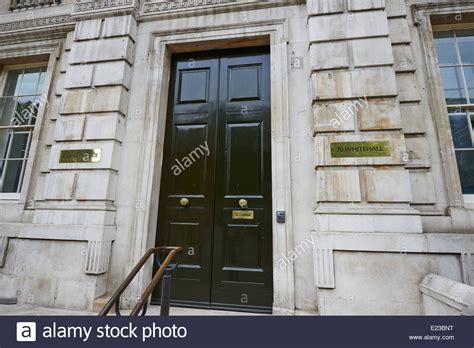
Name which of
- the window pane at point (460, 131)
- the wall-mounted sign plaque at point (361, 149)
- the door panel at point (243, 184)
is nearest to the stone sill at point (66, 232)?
the door panel at point (243, 184)

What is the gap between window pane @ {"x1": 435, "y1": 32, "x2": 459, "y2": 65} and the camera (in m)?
4.49

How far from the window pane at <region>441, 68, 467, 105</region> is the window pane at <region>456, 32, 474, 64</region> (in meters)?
0.25

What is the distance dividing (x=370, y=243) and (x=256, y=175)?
1.94 metres

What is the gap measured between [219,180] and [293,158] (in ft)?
4.27

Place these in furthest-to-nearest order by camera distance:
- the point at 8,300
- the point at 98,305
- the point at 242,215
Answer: the point at 242,215, the point at 8,300, the point at 98,305

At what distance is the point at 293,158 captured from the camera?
4.19 meters

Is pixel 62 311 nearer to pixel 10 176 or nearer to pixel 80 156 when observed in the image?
pixel 80 156

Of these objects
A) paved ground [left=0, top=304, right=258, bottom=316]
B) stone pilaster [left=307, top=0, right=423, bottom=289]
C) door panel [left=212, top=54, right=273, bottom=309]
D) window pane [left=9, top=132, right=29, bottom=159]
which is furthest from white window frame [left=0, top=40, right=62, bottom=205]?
stone pilaster [left=307, top=0, right=423, bottom=289]

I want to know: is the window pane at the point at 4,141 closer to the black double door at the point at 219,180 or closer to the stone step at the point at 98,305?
the black double door at the point at 219,180

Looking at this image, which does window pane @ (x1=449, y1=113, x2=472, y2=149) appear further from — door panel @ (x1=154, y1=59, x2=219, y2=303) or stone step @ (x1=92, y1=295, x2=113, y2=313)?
stone step @ (x1=92, y1=295, x2=113, y2=313)

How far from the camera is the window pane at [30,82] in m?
5.83

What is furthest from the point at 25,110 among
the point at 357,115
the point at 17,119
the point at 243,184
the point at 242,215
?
the point at 357,115

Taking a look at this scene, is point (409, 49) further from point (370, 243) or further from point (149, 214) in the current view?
point (149, 214)

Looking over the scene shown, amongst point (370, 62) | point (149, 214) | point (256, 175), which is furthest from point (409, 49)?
point (149, 214)
